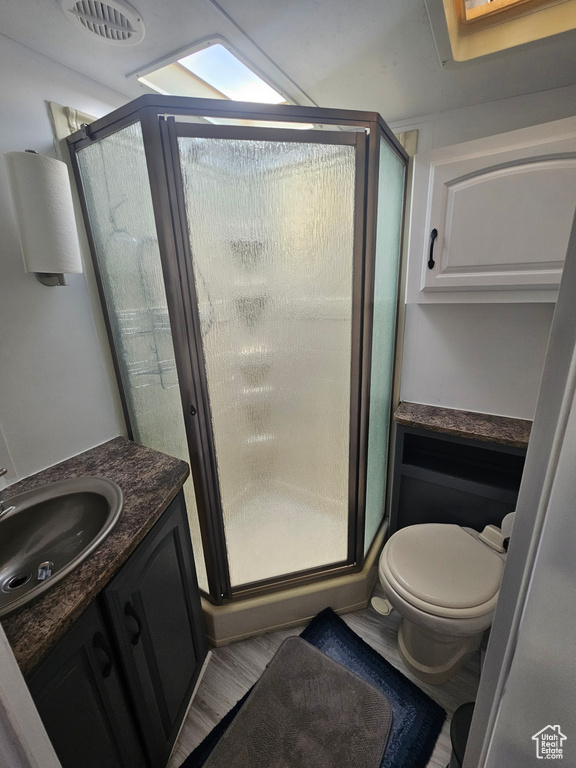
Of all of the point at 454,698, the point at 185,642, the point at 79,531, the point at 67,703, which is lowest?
the point at 454,698

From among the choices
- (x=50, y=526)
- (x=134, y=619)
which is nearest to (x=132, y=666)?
(x=134, y=619)

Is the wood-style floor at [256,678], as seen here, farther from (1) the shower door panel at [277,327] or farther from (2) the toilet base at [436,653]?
(1) the shower door panel at [277,327]

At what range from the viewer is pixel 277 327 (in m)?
1.23

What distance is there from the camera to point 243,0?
2.72ft

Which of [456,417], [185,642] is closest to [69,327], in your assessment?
[185,642]

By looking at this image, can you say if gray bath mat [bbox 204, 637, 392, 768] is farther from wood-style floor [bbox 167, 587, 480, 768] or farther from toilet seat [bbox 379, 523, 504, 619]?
toilet seat [bbox 379, 523, 504, 619]

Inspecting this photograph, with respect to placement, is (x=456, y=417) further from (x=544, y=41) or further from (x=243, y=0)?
(x=243, y=0)

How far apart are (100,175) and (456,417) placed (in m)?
1.83

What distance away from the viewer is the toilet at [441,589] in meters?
1.10

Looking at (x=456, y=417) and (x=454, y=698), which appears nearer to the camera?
(x=454, y=698)

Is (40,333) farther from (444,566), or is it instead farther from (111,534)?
(444,566)

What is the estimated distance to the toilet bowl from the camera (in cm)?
109

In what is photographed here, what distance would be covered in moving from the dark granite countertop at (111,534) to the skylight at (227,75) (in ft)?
4.71

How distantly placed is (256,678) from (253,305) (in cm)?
152
